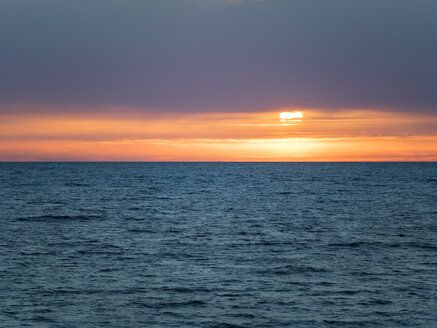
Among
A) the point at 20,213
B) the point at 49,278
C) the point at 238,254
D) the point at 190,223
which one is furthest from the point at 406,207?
the point at 49,278

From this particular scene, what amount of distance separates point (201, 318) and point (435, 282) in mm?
13343

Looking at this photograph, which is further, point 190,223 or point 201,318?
point 190,223

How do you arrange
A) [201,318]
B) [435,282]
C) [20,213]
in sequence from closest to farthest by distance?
[201,318]
[435,282]
[20,213]

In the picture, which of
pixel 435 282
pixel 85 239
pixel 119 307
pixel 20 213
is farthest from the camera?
pixel 20 213

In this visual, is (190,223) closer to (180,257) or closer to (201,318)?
(180,257)

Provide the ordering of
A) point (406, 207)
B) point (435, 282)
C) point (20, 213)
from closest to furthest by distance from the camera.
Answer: point (435, 282) → point (20, 213) → point (406, 207)

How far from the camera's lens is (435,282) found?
1078 inches

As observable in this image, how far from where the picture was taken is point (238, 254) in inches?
1396

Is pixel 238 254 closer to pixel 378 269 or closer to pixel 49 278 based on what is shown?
pixel 378 269

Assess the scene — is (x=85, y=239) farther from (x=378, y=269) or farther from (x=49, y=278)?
(x=378, y=269)

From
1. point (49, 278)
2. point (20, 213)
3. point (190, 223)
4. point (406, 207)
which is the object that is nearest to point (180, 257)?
point (49, 278)

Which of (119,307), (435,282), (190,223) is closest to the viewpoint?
(119,307)

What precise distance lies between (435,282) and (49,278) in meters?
20.4

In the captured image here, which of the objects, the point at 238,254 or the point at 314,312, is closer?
the point at 314,312
